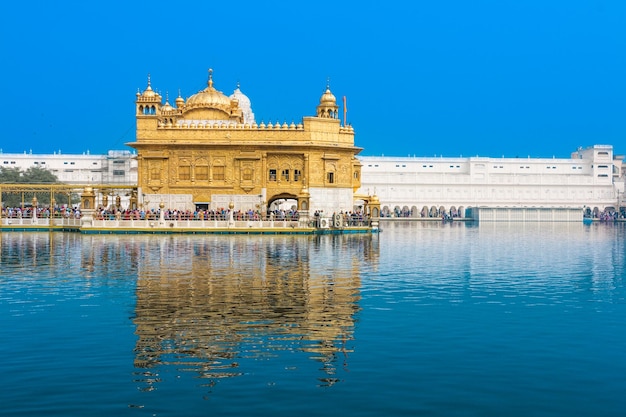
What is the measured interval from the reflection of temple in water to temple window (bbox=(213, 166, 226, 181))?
2547 centimetres

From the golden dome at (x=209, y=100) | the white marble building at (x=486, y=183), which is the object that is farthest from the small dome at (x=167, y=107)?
the white marble building at (x=486, y=183)

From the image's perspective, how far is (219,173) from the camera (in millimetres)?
58688

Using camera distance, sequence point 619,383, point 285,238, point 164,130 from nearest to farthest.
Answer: point 619,383, point 285,238, point 164,130

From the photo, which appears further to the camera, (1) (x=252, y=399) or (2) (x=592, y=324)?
(2) (x=592, y=324)

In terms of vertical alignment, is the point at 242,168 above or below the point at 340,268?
above

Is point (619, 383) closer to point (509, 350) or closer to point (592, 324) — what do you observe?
point (509, 350)

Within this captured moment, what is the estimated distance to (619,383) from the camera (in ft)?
39.1

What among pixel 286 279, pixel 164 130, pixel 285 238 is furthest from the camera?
pixel 164 130

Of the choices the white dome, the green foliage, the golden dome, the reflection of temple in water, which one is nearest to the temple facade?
the golden dome

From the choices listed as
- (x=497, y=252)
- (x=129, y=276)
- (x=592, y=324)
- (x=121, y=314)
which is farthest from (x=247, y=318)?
(x=497, y=252)

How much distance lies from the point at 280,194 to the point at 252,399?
4861cm

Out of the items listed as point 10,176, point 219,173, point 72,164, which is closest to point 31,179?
point 10,176

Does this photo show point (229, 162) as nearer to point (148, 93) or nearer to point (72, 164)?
point (148, 93)

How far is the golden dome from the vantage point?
208ft
